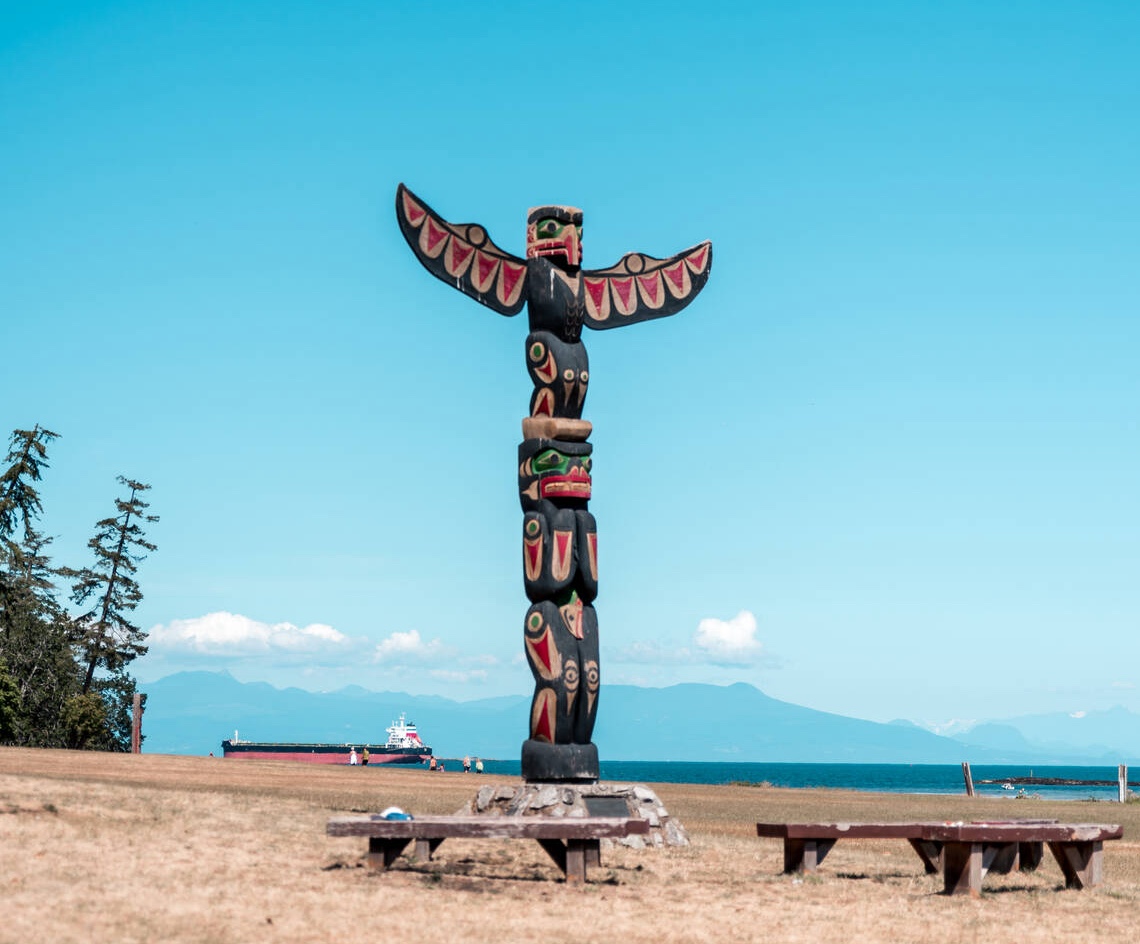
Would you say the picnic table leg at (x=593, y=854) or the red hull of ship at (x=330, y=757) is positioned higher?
the red hull of ship at (x=330, y=757)

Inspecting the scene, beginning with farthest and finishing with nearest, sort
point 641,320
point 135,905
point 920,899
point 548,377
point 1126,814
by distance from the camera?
point 1126,814 → point 641,320 → point 548,377 → point 920,899 → point 135,905

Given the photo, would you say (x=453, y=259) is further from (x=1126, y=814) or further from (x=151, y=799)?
(x=1126, y=814)

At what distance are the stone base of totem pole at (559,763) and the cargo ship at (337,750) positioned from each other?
261ft

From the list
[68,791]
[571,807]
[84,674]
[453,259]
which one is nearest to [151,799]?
[68,791]

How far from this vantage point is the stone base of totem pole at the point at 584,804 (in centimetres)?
1658

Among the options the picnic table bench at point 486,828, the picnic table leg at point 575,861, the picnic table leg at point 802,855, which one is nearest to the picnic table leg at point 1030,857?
the picnic table leg at point 802,855

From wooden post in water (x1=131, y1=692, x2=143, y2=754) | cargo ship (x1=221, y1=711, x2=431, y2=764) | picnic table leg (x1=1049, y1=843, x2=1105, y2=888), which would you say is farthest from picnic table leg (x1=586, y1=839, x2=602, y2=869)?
cargo ship (x1=221, y1=711, x2=431, y2=764)

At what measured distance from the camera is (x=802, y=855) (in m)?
14.2

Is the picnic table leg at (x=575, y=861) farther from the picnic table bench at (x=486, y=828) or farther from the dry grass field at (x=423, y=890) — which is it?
the dry grass field at (x=423, y=890)

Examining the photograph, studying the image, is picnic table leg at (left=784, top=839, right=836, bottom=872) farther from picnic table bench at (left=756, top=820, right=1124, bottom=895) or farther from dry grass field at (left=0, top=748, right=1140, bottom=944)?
dry grass field at (left=0, top=748, right=1140, bottom=944)

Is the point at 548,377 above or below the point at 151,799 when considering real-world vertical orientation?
above

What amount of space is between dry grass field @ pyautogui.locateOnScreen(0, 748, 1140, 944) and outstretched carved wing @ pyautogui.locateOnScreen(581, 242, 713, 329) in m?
6.98

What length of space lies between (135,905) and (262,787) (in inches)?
579

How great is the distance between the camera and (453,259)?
1839 centimetres
